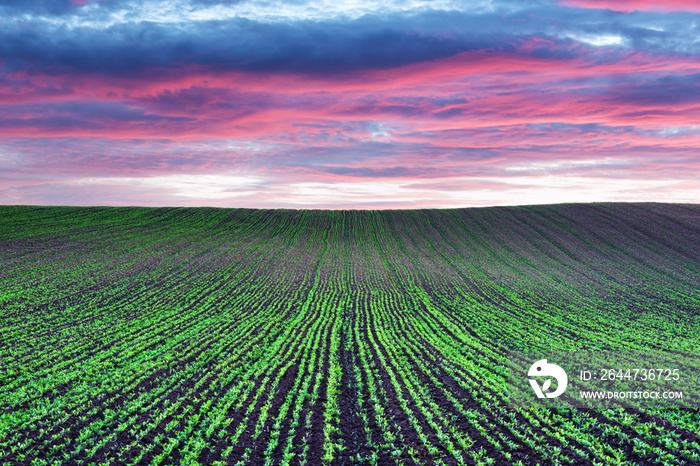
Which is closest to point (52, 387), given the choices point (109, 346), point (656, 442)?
point (109, 346)

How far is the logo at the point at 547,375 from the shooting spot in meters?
13.4

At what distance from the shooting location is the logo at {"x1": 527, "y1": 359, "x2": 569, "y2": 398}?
13.4 metres

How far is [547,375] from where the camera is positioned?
15.4 metres

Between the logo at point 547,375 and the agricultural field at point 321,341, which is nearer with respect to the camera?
the agricultural field at point 321,341

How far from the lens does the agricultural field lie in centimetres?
1026

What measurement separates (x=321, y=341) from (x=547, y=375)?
11.4m

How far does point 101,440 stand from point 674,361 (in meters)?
22.4

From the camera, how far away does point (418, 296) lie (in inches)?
1356

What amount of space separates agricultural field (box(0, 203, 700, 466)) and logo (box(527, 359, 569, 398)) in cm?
130

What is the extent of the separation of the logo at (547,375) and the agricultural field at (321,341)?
4.26ft

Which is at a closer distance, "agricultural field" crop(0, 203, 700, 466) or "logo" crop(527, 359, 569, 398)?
"agricultural field" crop(0, 203, 700, 466)

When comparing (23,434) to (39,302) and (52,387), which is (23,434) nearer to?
(52,387)

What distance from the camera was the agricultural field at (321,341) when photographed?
10.3 metres

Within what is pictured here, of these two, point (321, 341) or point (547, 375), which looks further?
point (321, 341)
